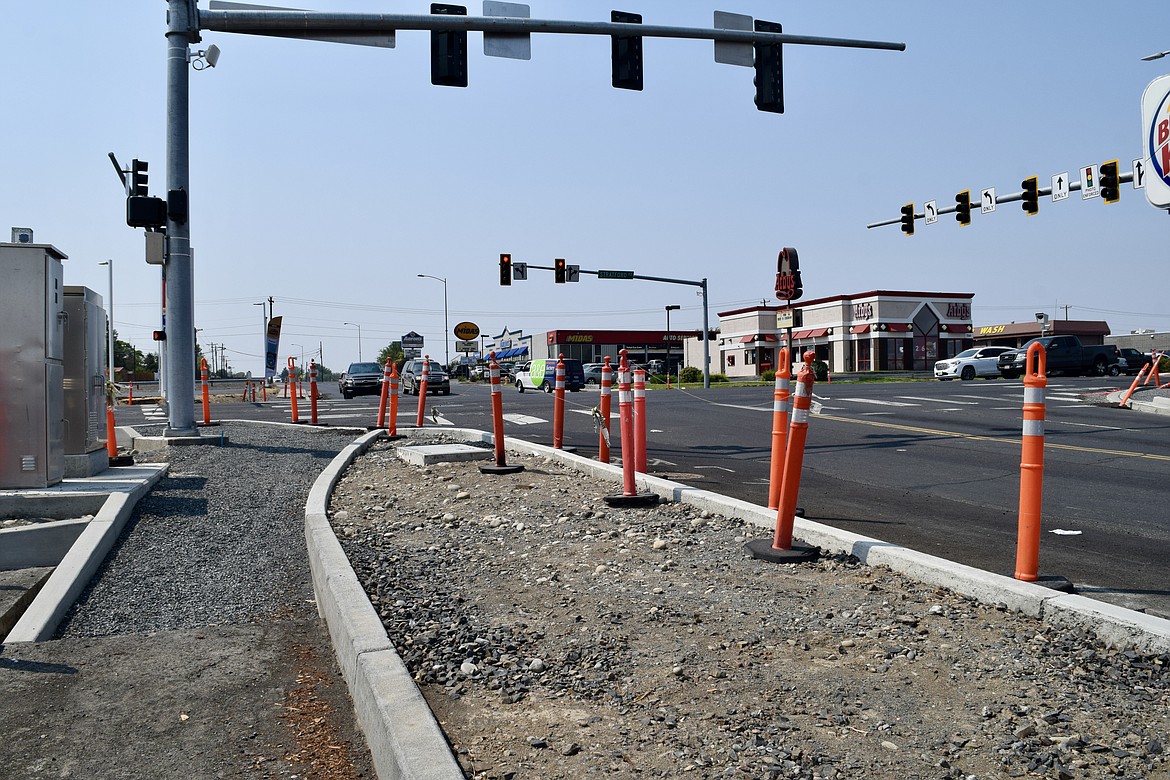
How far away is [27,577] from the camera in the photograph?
689 centimetres

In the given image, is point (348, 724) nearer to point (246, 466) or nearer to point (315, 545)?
point (315, 545)

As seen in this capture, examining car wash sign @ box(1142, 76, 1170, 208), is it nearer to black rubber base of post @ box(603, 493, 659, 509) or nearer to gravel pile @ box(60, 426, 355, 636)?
black rubber base of post @ box(603, 493, 659, 509)

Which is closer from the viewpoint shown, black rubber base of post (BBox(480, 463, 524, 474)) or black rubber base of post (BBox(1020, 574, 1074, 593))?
black rubber base of post (BBox(1020, 574, 1074, 593))

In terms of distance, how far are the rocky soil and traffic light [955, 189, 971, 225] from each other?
2622 centimetres

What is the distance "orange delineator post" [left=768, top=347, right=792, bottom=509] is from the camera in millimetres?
6605

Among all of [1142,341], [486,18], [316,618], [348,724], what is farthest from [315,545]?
[1142,341]

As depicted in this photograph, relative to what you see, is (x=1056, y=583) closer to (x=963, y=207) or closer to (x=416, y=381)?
(x=963, y=207)

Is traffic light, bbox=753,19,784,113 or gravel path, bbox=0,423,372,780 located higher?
traffic light, bbox=753,19,784,113

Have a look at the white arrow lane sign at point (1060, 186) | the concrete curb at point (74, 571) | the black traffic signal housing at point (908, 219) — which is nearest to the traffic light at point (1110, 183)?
the white arrow lane sign at point (1060, 186)

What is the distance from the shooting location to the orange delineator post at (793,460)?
539 centimetres

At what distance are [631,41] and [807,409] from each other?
11.4 m

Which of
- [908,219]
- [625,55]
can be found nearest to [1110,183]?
[908,219]

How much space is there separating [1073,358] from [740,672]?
44.1 meters

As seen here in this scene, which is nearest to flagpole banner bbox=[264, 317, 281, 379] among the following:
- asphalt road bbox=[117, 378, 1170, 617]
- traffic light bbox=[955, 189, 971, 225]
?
asphalt road bbox=[117, 378, 1170, 617]
